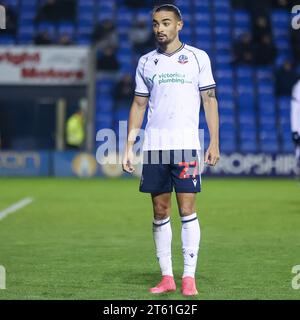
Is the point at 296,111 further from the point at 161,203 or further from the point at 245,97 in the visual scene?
the point at 245,97

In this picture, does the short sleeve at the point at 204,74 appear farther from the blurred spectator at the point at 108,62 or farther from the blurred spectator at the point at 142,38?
the blurred spectator at the point at 142,38

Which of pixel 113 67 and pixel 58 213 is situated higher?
pixel 113 67

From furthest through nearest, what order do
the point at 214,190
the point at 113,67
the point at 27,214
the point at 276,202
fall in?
the point at 113,67 → the point at 214,190 → the point at 276,202 → the point at 27,214

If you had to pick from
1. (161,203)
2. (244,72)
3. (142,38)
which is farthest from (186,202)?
(244,72)

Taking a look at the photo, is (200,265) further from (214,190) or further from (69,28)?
(69,28)

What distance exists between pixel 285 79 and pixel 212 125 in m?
20.5

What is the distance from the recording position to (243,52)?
94.5 feet

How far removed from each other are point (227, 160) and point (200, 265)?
16.5 m

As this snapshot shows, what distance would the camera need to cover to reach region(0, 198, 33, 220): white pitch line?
49.4 feet

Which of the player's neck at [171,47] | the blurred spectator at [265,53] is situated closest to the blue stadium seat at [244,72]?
the blurred spectator at [265,53]

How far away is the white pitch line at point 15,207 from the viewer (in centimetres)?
1505

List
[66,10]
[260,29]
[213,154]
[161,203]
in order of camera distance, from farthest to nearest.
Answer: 1. [66,10]
2. [260,29]
3. [161,203]
4. [213,154]

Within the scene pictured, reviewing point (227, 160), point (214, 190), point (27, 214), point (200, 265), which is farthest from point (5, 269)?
point (227, 160)

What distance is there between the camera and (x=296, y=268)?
29.4 feet
